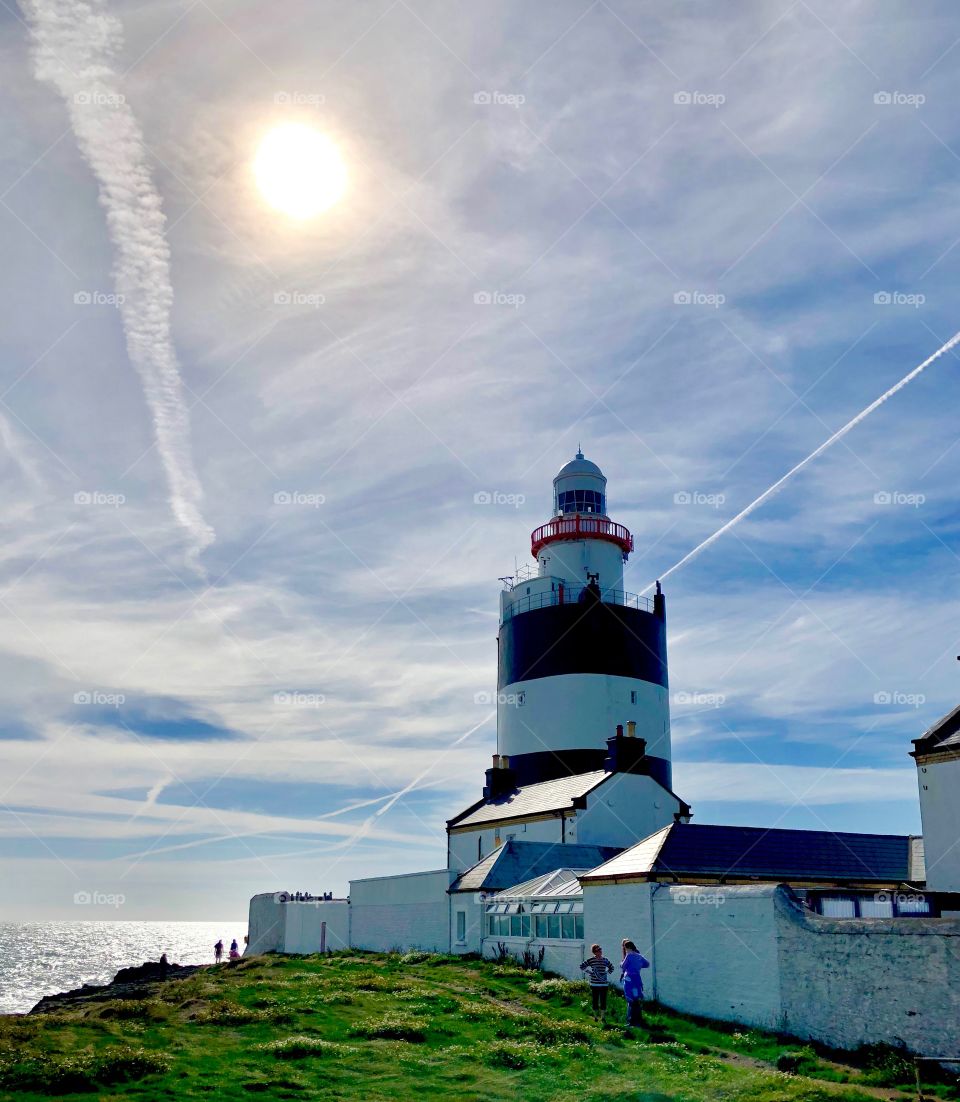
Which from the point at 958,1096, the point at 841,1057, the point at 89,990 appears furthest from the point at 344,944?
the point at 958,1096

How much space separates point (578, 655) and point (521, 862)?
1281 centimetres

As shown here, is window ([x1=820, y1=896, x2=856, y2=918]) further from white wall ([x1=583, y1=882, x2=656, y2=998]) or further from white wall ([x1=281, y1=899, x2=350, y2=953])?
white wall ([x1=281, y1=899, x2=350, y2=953])

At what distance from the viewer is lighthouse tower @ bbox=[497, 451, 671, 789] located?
Answer: 44281mm

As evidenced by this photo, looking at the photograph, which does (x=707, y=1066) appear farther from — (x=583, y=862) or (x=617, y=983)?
(x=583, y=862)

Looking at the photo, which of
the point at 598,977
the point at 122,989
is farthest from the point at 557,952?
the point at 122,989

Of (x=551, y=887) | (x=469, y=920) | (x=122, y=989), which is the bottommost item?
(x=122, y=989)

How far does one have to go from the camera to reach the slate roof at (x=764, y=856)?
2533 cm

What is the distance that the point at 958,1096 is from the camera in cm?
1477

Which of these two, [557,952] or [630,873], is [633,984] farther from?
[557,952]

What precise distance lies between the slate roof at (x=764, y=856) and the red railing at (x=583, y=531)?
1989 cm

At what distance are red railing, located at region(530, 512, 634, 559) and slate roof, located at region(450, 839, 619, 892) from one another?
1730cm

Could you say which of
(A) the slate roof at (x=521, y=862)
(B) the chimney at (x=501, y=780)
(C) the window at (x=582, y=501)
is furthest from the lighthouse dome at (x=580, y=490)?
(A) the slate roof at (x=521, y=862)

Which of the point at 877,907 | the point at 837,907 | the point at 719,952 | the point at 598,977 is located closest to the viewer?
the point at 598,977

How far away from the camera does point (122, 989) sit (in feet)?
141
